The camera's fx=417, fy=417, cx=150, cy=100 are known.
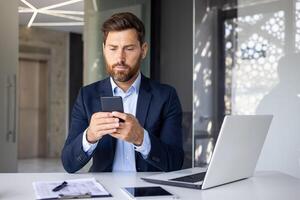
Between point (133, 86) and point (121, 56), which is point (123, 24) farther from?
point (133, 86)

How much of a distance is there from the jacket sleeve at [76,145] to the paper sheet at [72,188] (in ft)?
0.57

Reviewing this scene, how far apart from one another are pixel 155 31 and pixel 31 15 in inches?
72.2

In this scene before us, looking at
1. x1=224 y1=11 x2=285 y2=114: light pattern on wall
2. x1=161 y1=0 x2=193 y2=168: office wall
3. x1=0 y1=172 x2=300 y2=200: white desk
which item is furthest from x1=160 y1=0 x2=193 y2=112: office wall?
x1=0 y1=172 x2=300 y2=200: white desk

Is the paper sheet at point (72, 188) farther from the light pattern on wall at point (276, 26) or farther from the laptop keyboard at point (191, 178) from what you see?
the light pattern on wall at point (276, 26)

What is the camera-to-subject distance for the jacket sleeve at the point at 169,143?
5.27ft

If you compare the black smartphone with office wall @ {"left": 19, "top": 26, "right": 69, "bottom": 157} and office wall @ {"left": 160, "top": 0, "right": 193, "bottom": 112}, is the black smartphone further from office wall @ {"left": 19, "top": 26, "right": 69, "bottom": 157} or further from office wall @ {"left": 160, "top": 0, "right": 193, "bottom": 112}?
office wall @ {"left": 19, "top": 26, "right": 69, "bottom": 157}

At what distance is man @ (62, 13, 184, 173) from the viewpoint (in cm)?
159

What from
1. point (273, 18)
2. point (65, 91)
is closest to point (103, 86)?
point (273, 18)

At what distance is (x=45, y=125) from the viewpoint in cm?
836

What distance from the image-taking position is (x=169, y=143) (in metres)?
1.75

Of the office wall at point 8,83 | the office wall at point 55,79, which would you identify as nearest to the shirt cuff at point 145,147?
the office wall at point 8,83

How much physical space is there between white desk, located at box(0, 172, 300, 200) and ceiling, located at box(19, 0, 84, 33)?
308cm

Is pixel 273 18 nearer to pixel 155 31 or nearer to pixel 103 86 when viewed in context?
pixel 155 31

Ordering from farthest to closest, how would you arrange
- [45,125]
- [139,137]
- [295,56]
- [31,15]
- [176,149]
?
[45,125] → [31,15] → [295,56] → [176,149] → [139,137]
